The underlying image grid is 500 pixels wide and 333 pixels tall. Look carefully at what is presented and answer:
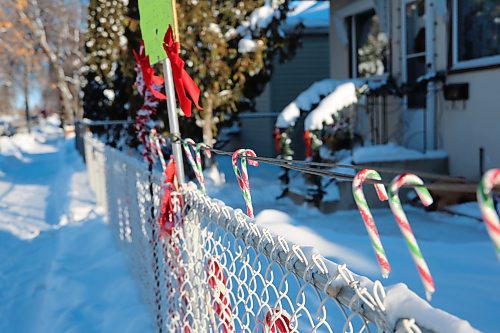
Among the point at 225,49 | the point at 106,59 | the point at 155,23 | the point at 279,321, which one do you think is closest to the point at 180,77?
the point at 155,23

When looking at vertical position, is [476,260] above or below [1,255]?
above

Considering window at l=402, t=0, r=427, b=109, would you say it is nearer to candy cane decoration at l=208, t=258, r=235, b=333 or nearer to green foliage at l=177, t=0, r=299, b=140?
green foliage at l=177, t=0, r=299, b=140

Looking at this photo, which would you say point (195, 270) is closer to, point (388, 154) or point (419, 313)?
point (419, 313)

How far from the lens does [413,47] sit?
793 cm

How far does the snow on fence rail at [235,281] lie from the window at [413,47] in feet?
15.9

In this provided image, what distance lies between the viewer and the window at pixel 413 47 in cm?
771

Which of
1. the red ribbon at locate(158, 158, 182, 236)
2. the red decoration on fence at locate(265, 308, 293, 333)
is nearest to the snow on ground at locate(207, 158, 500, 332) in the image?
the red ribbon at locate(158, 158, 182, 236)

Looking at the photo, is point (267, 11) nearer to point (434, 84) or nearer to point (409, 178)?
point (434, 84)

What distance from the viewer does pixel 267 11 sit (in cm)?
842

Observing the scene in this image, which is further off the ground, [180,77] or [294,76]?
[294,76]

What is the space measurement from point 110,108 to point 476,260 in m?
11.5

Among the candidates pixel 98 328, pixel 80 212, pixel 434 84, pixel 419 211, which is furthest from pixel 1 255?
pixel 434 84

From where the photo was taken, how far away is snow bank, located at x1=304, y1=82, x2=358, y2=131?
7.19 metres

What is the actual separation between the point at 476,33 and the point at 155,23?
16.8 ft
